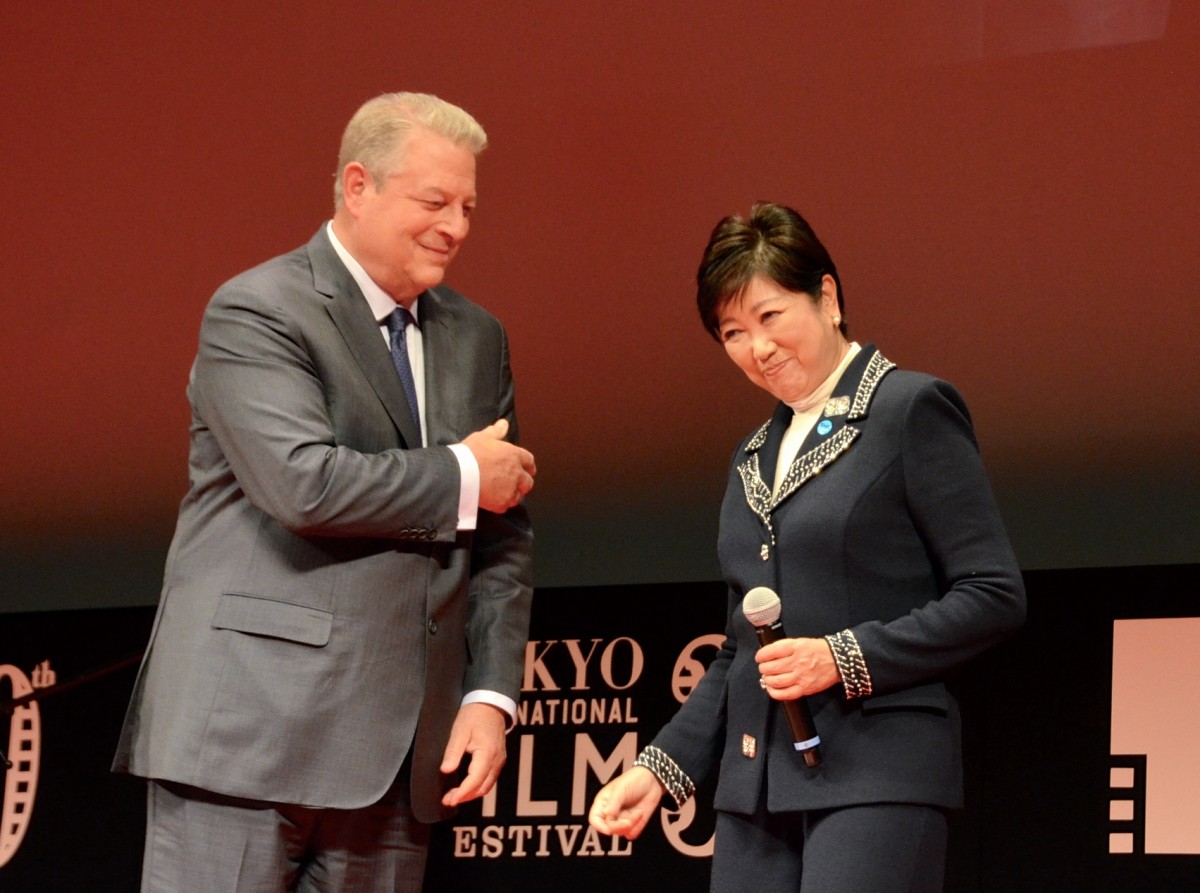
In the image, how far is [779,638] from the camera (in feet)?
7.14

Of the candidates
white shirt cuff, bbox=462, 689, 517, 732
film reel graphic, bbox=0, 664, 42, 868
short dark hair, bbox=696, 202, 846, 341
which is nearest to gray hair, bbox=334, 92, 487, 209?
short dark hair, bbox=696, 202, 846, 341

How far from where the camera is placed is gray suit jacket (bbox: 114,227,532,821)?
7.20ft

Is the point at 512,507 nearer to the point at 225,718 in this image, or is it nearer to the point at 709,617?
the point at 225,718

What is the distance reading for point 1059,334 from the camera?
385cm

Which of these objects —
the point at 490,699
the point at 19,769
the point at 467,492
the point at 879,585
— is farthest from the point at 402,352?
the point at 19,769

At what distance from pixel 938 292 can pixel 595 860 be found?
1581 mm

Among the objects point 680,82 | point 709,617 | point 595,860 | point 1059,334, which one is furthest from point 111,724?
point 1059,334

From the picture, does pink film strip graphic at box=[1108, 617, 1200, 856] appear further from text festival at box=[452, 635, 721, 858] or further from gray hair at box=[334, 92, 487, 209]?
gray hair at box=[334, 92, 487, 209]

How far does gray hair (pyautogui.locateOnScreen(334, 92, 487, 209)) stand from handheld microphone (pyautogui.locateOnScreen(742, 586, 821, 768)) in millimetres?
820

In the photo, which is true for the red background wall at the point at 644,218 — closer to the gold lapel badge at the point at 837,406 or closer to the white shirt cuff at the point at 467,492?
the gold lapel badge at the point at 837,406

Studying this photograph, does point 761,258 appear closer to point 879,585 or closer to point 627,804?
point 879,585

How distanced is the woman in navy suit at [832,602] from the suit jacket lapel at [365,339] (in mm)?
466

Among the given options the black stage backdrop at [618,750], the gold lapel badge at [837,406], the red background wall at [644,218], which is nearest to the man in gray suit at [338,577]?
the gold lapel badge at [837,406]

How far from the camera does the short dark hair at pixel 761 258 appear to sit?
240cm
